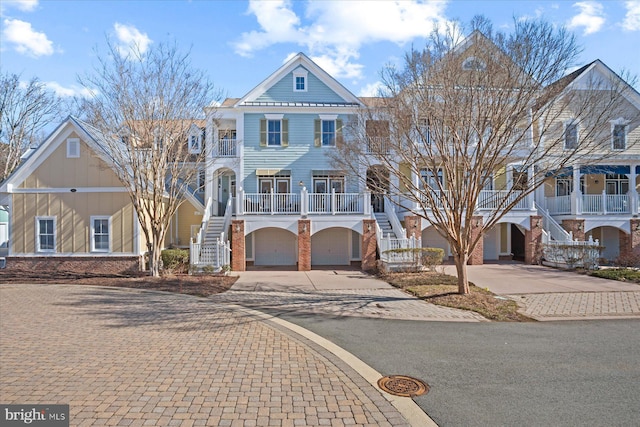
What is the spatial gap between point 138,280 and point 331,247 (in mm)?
10226

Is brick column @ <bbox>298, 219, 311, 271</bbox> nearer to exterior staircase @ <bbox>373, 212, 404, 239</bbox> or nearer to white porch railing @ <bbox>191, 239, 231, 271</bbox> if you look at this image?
white porch railing @ <bbox>191, 239, 231, 271</bbox>

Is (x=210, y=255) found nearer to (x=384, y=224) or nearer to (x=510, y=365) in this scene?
(x=384, y=224)

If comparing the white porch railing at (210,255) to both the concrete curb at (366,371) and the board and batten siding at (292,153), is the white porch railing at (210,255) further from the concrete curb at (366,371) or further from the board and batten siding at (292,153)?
the concrete curb at (366,371)

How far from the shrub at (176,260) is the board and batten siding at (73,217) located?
172cm

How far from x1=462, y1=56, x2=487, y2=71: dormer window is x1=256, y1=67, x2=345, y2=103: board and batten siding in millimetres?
11484

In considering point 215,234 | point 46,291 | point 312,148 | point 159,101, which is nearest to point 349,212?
point 312,148

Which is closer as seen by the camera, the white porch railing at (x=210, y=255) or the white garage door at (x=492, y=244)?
the white porch railing at (x=210, y=255)

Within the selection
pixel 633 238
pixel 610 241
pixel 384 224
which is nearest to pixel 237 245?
pixel 384 224

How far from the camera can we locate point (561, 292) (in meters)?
12.1

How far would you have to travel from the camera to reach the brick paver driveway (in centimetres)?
440

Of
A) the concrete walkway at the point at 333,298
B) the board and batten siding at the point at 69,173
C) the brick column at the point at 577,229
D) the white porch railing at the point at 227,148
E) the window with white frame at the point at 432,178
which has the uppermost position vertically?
the white porch railing at the point at 227,148

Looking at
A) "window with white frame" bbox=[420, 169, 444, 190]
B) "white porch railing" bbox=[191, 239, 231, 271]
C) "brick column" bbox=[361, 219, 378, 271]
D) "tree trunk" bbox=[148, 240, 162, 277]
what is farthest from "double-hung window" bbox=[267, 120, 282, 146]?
"tree trunk" bbox=[148, 240, 162, 277]

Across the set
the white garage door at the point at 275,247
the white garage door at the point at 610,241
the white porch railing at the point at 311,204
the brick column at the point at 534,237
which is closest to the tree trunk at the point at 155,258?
the white porch railing at the point at 311,204

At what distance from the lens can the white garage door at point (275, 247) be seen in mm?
21359
